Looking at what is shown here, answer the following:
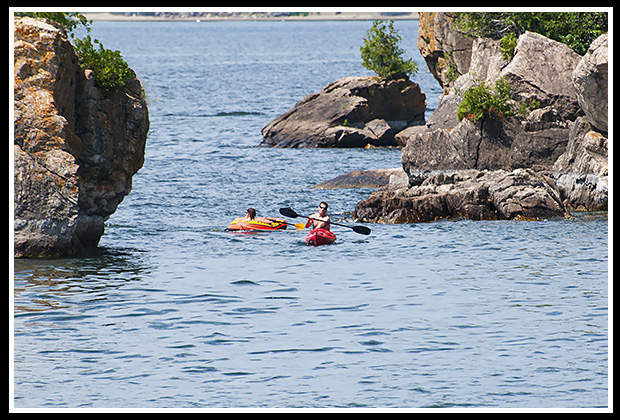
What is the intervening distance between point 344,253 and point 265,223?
4.87m

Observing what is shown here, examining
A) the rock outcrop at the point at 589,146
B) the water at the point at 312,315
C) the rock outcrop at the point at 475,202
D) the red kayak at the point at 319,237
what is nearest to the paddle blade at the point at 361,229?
the water at the point at 312,315

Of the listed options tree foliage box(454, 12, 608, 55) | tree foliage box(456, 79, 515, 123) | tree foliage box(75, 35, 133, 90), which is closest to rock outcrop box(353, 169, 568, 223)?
tree foliage box(456, 79, 515, 123)

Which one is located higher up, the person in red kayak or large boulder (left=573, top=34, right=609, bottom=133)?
large boulder (left=573, top=34, right=609, bottom=133)

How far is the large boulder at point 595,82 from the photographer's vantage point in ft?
111

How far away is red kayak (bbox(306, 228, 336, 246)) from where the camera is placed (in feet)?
102

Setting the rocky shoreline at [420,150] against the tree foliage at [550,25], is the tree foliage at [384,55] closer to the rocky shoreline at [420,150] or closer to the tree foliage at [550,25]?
the rocky shoreline at [420,150]

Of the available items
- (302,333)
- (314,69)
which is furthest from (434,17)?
(314,69)

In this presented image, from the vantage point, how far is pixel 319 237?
31047 millimetres

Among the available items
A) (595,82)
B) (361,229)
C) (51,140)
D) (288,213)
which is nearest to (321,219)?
(361,229)

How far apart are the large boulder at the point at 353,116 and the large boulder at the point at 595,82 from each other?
2395cm

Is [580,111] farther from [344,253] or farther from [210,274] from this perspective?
[210,274]

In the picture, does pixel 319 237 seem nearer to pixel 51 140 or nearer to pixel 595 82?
pixel 51 140

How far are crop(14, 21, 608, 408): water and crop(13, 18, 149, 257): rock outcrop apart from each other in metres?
1.06

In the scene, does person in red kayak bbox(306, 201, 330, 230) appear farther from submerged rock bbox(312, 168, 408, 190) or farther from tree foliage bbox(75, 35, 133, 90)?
submerged rock bbox(312, 168, 408, 190)
